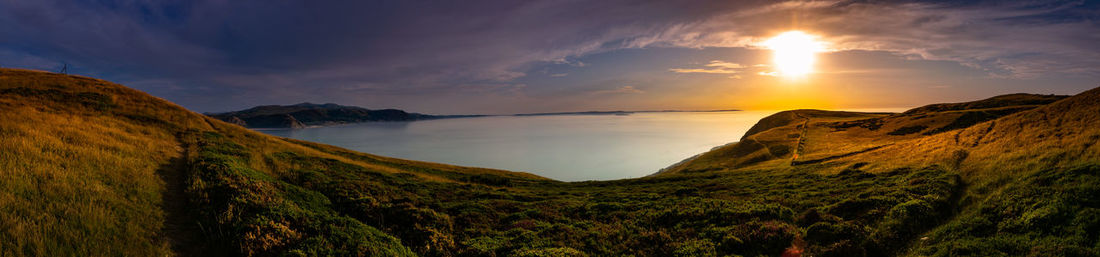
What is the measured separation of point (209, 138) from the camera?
2781 centimetres

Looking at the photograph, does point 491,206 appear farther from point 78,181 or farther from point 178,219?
point 78,181

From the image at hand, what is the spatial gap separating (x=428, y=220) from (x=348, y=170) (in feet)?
53.9

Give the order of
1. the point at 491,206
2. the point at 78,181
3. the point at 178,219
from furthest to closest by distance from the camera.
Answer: the point at 491,206 → the point at 78,181 → the point at 178,219

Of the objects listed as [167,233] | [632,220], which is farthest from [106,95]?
[632,220]

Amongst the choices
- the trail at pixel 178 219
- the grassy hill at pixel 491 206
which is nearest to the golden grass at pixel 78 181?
the grassy hill at pixel 491 206

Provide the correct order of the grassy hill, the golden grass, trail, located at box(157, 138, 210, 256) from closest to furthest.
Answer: the golden grass, trail, located at box(157, 138, 210, 256), the grassy hill

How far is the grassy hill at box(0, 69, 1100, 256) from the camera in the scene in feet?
32.3

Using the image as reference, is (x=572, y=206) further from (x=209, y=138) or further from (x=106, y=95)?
(x=106, y=95)

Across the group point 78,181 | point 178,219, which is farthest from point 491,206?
point 78,181

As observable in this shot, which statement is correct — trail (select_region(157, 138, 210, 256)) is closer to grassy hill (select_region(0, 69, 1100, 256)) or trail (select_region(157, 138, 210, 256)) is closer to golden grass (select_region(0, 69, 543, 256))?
grassy hill (select_region(0, 69, 1100, 256))

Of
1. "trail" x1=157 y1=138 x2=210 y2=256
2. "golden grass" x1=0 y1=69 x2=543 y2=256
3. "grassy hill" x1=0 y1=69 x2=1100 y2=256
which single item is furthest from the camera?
"grassy hill" x1=0 y1=69 x2=1100 y2=256

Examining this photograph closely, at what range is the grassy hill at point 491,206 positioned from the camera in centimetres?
984

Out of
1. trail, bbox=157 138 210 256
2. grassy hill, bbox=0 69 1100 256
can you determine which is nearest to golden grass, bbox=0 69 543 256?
grassy hill, bbox=0 69 1100 256

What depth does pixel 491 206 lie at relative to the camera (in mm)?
21531
